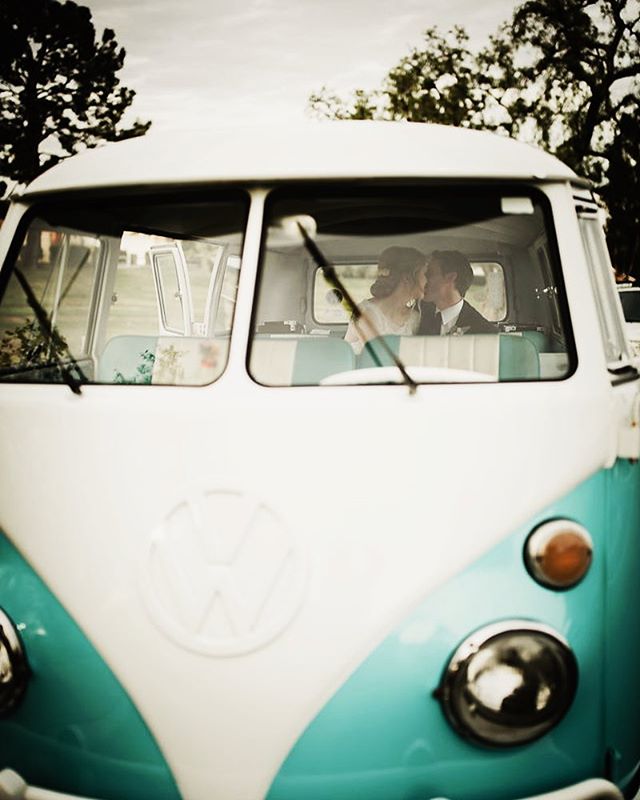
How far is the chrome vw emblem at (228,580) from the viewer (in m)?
2.03

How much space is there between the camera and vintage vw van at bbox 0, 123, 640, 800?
2031 millimetres

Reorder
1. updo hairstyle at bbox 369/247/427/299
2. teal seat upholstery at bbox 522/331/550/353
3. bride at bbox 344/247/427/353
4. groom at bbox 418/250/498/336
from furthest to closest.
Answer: groom at bbox 418/250/498/336 → bride at bbox 344/247/427/353 → updo hairstyle at bbox 369/247/427/299 → teal seat upholstery at bbox 522/331/550/353

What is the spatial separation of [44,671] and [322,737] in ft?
2.31

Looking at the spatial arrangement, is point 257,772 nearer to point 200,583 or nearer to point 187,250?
point 200,583

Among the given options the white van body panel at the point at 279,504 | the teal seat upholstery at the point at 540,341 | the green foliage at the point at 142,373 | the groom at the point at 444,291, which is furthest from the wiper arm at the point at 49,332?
the groom at the point at 444,291

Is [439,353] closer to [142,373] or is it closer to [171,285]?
[142,373]

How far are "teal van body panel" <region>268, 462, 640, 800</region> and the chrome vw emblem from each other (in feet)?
0.83

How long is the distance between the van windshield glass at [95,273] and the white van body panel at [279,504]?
24 centimetres

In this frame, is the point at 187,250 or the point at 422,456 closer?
the point at 422,456

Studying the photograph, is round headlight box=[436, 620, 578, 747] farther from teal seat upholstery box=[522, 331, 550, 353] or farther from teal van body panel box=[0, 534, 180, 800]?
teal seat upholstery box=[522, 331, 550, 353]

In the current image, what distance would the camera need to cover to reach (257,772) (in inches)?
80.0

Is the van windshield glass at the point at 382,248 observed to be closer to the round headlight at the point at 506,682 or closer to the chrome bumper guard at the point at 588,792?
the round headlight at the point at 506,682

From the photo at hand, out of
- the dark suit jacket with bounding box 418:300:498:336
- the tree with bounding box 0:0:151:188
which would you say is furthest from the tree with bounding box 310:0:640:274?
the dark suit jacket with bounding box 418:300:498:336

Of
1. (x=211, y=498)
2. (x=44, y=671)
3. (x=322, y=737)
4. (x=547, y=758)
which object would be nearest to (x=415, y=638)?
(x=322, y=737)
